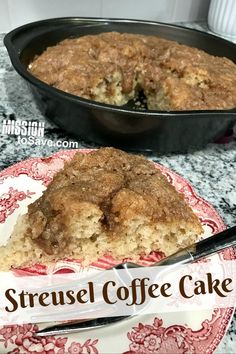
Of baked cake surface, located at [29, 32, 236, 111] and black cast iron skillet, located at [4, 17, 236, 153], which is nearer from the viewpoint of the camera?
black cast iron skillet, located at [4, 17, 236, 153]

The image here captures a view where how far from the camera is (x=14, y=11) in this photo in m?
1.75

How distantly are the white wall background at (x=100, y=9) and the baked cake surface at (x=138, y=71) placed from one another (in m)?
0.36

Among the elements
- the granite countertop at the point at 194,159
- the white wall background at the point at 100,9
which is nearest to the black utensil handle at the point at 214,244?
the granite countertop at the point at 194,159

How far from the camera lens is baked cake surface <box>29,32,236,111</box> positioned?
1360 mm

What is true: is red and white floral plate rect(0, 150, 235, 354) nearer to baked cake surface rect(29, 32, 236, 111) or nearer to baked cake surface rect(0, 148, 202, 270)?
baked cake surface rect(0, 148, 202, 270)

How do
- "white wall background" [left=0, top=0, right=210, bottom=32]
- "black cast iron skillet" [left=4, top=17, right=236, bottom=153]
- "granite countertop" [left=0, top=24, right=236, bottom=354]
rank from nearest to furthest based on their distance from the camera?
"black cast iron skillet" [left=4, top=17, right=236, bottom=153] → "granite countertop" [left=0, top=24, right=236, bottom=354] → "white wall background" [left=0, top=0, right=210, bottom=32]

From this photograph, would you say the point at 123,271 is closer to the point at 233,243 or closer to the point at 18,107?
the point at 233,243

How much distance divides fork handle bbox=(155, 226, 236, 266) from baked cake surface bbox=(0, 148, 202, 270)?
0.20 ft

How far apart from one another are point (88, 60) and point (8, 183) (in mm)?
616

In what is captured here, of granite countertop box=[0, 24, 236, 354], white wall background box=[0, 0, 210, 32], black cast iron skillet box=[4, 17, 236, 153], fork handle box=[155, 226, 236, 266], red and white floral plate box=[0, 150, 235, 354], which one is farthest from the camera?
white wall background box=[0, 0, 210, 32]

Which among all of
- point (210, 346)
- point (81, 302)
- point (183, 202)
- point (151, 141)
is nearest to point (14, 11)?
point (151, 141)

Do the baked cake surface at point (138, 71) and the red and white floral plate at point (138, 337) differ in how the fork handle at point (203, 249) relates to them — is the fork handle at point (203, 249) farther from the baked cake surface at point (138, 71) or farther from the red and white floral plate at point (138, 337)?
the baked cake surface at point (138, 71)

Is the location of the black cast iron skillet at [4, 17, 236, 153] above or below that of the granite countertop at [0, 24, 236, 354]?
above

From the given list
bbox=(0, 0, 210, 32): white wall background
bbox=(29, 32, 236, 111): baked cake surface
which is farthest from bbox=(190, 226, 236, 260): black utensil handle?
bbox=(0, 0, 210, 32): white wall background
